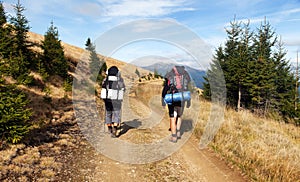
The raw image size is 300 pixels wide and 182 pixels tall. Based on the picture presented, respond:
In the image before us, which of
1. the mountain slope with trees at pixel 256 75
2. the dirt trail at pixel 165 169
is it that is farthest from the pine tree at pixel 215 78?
the dirt trail at pixel 165 169

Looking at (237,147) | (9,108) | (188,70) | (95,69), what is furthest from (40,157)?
(95,69)

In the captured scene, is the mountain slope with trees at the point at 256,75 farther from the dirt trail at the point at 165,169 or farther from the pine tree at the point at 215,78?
the dirt trail at the point at 165,169

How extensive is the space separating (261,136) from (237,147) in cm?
230

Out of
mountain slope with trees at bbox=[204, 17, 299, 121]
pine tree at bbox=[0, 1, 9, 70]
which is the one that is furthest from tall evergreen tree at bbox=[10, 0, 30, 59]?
mountain slope with trees at bbox=[204, 17, 299, 121]

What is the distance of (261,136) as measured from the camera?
8.19 metres

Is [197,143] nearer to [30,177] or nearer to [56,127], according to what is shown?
[30,177]

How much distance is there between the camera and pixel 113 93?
698 centimetres

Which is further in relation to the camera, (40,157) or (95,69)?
(95,69)

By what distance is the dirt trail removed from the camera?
4.93 meters

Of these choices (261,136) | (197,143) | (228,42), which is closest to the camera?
(197,143)

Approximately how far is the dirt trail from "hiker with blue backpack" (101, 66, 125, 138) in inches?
54.2

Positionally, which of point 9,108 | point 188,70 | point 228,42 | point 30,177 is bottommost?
point 30,177

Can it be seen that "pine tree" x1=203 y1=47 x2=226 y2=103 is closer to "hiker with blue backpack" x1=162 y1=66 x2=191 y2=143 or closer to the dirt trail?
"hiker with blue backpack" x1=162 y1=66 x2=191 y2=143

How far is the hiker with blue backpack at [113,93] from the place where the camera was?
6.95 meters
